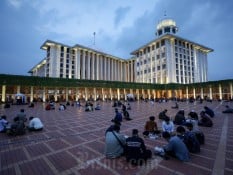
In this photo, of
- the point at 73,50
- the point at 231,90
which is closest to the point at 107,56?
the point at 73,50

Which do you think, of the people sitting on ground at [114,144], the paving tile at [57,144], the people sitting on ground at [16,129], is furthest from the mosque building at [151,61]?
the people sitting on ground at [114,144]

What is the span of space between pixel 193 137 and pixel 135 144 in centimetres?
218

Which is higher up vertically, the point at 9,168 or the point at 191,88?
the point at 191,88

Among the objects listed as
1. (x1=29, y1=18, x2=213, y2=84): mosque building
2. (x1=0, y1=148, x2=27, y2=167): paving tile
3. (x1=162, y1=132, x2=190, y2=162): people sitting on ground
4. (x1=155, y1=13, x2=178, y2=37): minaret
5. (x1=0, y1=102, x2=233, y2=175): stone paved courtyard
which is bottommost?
(x1=0, y1=102, x2=233, y2=175): stone paved courtyard

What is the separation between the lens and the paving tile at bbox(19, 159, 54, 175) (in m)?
3.87

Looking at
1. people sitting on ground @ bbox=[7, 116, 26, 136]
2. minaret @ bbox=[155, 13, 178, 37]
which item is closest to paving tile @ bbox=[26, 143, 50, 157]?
people sitting on ground @ bbox=[7, 116, 26, 136]

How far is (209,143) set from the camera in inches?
239

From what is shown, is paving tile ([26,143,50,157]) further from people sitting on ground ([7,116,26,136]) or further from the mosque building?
the mosque building

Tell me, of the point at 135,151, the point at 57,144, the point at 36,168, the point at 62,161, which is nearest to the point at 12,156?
the point at 36,168

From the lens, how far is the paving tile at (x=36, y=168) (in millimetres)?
3869

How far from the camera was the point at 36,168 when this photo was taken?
13.4 feet

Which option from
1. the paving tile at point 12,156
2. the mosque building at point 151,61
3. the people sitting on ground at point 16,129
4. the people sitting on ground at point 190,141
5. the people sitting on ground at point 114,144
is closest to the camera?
the paving tile at point 12,156

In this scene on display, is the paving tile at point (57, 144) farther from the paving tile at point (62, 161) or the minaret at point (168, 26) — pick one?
the minaret at point (168, 26)

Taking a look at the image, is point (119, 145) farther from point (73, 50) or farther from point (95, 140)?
point (73, 50)
